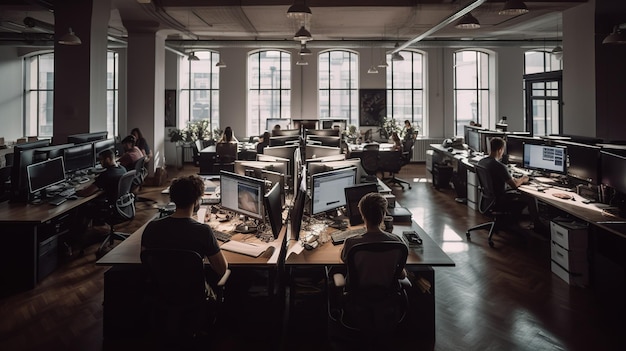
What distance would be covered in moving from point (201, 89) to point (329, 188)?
10.9m

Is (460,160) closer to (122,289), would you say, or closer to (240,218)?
(240,218)

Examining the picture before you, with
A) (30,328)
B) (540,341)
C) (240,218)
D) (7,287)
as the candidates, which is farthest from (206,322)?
(7,287)

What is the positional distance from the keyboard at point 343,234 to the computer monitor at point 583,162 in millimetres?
2877

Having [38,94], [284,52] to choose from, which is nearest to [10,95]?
[38,94]

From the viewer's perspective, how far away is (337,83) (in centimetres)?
1348

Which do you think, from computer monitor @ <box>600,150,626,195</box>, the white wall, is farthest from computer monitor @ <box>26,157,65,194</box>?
the white wall

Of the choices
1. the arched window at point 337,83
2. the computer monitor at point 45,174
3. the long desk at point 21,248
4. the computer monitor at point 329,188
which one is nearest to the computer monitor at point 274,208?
the computer monitor at point 329,188

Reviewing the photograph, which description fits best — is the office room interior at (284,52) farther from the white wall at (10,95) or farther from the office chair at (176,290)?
the office chair at (176,290)

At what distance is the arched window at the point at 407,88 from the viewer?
13.5 m

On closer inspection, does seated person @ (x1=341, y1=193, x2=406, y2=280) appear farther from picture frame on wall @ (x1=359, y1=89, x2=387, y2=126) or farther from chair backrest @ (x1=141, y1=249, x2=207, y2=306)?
picture frame on wall @ (x1=359, y1=89, x2=387, y2=126)

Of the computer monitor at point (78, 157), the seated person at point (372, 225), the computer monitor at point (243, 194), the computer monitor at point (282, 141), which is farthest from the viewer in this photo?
the computer monitor at point (282, 141)

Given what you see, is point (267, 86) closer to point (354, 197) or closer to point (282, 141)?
point (282, 141)

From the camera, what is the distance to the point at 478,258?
4684 millimetres

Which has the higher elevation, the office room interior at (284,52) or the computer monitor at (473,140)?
the office room interior at (284,52)
